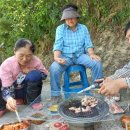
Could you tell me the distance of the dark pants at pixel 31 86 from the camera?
410 centimetres

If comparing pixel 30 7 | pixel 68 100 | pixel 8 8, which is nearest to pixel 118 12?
pixel 30 7

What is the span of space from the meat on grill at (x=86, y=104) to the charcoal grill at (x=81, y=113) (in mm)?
37

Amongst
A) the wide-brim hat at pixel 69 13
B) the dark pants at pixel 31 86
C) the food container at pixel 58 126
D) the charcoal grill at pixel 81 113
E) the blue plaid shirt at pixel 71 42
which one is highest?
the wide-brim hat at pixel 69 13

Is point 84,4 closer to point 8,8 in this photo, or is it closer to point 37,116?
point 8,8

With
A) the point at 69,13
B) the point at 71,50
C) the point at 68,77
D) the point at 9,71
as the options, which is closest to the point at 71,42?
the point at 71,50

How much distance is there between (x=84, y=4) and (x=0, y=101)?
3.40 m

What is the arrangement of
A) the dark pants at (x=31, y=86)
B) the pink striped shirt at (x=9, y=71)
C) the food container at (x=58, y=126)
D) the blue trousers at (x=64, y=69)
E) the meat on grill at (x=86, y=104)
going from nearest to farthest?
the meat on grill at (x=86, y=104), the food container at (x=58, y=126), the pink striped shirt at (x=9, y=71), the dark pants at (x=31, y=86), the blue trousers at (x=64, y=69)

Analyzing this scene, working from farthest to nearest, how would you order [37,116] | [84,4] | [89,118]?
[84,4], [37,116], [89,118]

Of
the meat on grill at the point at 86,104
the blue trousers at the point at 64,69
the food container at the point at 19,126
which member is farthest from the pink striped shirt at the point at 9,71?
the meat on grill at the point at 86,104

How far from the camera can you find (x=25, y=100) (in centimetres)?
436

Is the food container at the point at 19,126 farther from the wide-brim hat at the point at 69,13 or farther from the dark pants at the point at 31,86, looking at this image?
the wide-brim hat at the point at 69,13

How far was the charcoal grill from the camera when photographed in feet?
10.1

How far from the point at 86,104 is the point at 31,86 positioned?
40.8 inches

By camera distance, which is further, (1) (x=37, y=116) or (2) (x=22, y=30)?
(2) (x=22, y=30)
